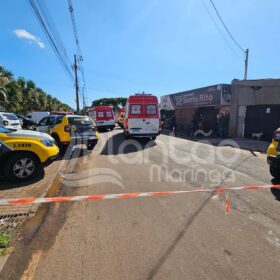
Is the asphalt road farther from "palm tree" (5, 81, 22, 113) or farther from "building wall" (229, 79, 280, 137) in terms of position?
"palm tree" (5, 81, 22, 113)

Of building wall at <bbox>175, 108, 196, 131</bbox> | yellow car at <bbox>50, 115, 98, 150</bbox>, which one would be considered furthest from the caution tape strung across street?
building wall at <bbox>175, 108, 196, 131</bbox>

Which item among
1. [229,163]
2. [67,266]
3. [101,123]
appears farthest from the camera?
[101,123]

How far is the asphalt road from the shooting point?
2830 mm

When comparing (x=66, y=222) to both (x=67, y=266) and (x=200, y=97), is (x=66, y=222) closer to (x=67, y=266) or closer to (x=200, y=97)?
(x=67, y=266)

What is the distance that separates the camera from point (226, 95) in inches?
734

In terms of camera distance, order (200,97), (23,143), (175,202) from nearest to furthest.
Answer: (175,202) < (23,143) < (200,97)

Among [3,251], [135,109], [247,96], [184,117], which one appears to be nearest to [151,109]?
[135,109]

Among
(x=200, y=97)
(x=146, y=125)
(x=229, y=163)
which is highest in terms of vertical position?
(x=200, y=97)

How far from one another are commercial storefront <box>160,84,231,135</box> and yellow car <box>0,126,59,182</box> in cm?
1533

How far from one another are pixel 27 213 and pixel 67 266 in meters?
1.78

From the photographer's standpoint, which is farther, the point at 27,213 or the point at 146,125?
the point at 146,125

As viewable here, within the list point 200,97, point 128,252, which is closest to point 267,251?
point 128,252

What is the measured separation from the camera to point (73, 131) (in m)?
10.2

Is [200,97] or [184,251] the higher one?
[200,97]
